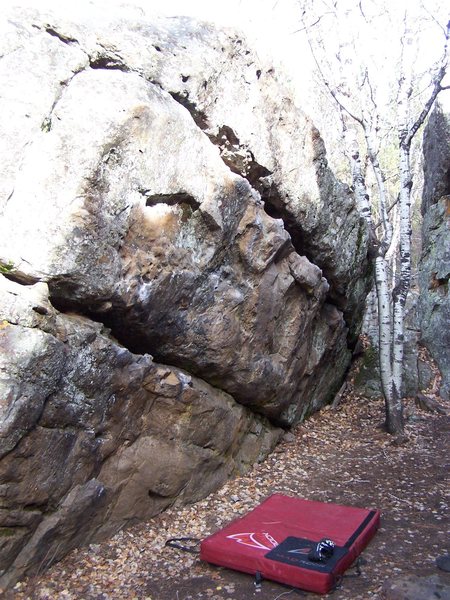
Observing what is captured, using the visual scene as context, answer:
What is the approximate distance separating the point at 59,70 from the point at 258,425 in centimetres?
519

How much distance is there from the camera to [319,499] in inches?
254

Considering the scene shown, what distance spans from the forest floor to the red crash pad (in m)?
0.11

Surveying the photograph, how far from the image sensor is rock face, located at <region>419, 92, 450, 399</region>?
11.4m

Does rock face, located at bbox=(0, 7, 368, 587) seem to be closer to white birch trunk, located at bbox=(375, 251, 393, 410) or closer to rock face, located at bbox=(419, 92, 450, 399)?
white birch trunk, located at bbox=(375, 251, 393, 410)

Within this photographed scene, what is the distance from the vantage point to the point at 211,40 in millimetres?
6828

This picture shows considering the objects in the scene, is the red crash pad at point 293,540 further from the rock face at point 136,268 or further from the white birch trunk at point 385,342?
the white birch trunk at point 385,342

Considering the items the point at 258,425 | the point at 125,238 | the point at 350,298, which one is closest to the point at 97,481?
the point at 125,238

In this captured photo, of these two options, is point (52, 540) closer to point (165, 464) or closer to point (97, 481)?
point (97, 481)

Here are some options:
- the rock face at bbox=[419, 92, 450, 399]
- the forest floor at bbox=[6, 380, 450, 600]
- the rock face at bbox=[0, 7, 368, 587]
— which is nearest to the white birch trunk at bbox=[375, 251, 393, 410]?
the forest floor at bbox=[6, 380, 450, 600]

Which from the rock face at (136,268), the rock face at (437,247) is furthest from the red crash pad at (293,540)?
the rock face at (437,247)

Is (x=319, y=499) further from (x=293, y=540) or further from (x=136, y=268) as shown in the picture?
(x=136, y=268)

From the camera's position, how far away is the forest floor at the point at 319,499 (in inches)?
177

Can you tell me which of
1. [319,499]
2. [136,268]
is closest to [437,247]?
[319,499]

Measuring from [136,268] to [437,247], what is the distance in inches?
358
